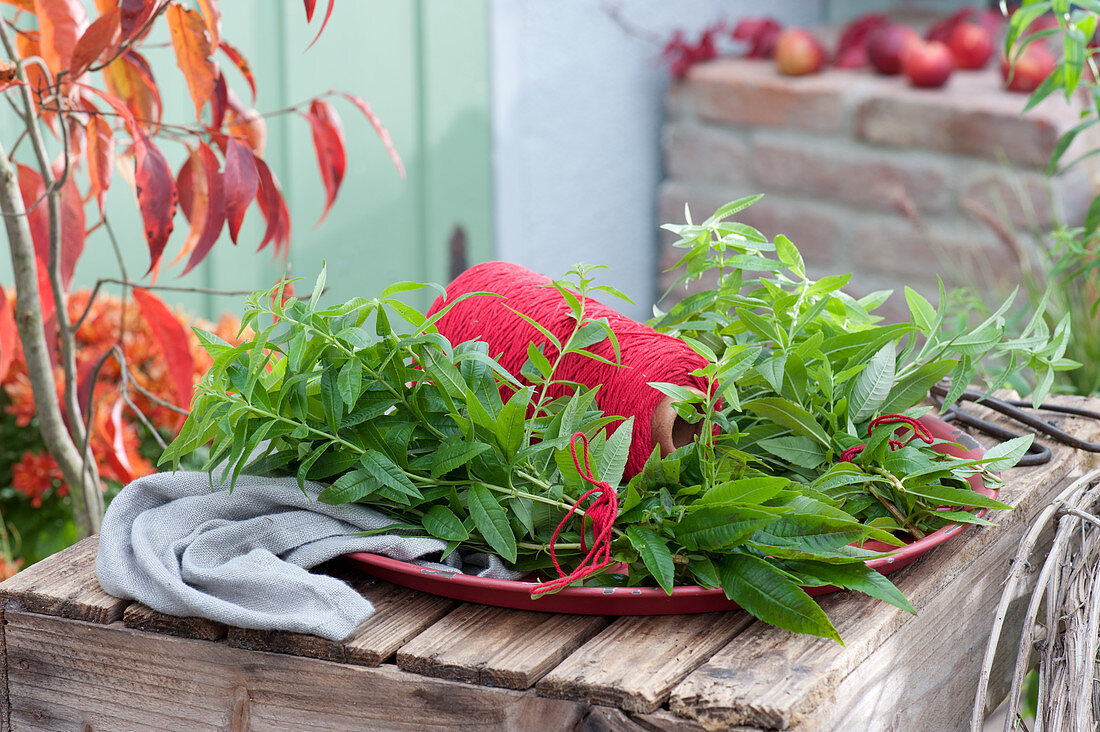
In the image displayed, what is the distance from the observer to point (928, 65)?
2434 millimetres

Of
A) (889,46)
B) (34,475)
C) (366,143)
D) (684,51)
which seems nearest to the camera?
(34,475)

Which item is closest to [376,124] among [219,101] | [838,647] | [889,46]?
[219,101]

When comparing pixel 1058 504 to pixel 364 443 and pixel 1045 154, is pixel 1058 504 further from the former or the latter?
pixel 1045 154

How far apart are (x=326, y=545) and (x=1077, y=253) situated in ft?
2.65

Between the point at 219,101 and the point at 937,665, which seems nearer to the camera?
the point at 937,665

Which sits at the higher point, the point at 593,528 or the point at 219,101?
the point at 219,101

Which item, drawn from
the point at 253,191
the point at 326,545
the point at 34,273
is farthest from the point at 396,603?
the point at 34,273

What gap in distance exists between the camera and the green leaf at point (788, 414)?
29.6 inches

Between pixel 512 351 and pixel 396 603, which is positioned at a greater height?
pixel 512 351

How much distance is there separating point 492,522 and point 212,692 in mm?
205

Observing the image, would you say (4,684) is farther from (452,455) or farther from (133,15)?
(133,15)

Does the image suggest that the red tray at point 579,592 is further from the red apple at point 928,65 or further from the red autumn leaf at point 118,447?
the red apple at point 928,65

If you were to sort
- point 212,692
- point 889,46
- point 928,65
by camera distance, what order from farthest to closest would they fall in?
1. point 889,46
2. point 928,65
3. point 212,692

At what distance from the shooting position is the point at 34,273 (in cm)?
103
